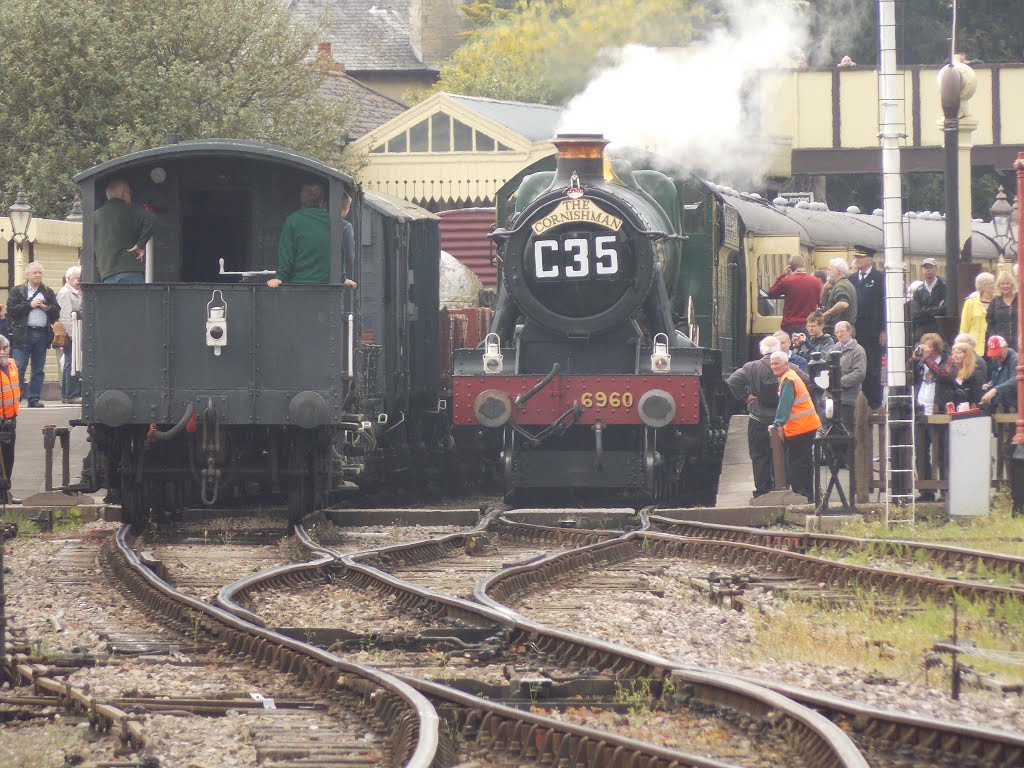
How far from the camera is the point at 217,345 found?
42.2ft

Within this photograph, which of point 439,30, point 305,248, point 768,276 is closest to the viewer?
point 305,248

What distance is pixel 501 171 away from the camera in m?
38.2

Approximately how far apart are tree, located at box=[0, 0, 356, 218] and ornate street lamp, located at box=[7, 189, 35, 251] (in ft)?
31.2

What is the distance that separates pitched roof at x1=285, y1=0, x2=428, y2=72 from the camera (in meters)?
62.2

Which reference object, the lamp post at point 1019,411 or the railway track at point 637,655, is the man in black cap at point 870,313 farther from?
the railway track at point 637,655

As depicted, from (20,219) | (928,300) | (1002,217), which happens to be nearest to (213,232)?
(928,300)

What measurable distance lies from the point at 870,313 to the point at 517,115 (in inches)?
953

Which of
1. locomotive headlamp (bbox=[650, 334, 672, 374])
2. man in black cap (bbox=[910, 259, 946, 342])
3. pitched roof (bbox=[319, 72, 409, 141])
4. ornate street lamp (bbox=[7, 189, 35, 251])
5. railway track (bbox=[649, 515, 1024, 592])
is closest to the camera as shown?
railway track (bbox=[649, 515, 1024, 592])

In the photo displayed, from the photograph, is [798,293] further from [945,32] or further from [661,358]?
[945,32]

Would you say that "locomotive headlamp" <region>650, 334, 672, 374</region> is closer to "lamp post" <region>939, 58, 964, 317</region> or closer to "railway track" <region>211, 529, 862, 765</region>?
"lamp post" <region>939, 58, 964, 317</region>

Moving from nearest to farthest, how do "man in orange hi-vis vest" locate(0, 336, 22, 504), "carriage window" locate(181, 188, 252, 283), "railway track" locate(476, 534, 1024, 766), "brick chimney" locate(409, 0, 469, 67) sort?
"railway track" locate(476, 534, 1024, 766), "carriage window" locate(181, 188, 252, 283), "man in orange hi-vis vest" locate(0, 336, 22, 504), "brick chimney" locate(409, 0, 469, 67)

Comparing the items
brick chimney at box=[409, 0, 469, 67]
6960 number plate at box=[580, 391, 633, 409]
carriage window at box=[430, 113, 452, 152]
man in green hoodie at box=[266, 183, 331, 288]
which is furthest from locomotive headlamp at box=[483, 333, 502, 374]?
brick chimney at box=[409, 0, 469, 67]

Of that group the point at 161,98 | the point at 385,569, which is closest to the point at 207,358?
the point at 385,569

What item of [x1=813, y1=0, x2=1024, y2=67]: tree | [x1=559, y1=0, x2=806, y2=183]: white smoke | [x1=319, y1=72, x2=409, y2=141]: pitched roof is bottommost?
[x1=559, y1=0, x2=806, y2=183]: white smoke
